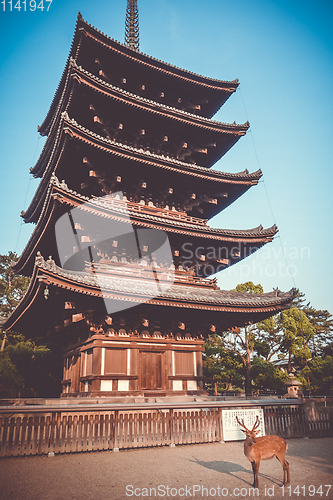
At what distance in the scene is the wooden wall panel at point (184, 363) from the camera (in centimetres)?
1499

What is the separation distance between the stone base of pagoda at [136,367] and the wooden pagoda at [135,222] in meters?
0.05

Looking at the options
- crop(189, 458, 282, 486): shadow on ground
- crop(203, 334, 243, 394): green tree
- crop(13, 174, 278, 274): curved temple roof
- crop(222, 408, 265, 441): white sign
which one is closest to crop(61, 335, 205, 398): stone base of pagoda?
crop(222, 408, 265, 441): white sign

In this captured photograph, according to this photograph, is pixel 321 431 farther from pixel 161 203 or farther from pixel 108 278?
pixel 161 203

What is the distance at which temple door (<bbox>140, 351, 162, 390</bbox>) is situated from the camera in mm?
14211

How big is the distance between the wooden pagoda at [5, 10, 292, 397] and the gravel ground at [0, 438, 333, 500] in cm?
445

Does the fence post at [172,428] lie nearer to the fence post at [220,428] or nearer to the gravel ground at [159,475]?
the gravel ground at [159,475]

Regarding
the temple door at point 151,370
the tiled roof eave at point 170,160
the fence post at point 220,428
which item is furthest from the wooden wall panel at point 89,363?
the tiled roof eave at point 170,160

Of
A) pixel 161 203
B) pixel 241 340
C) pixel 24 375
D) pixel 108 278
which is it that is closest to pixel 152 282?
pixel 108 278

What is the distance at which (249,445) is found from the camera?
618 centimetres

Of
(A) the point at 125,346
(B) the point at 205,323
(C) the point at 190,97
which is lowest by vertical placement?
(A) the point at 125,346

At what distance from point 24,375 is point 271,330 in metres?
27.1

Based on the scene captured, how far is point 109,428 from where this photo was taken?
10.1 meters

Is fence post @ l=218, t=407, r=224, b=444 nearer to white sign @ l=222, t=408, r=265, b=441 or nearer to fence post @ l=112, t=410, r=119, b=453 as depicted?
white sign @ l=222, t=408, r=265, b=441

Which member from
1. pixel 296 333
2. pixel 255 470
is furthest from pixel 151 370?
pixel 296 333
